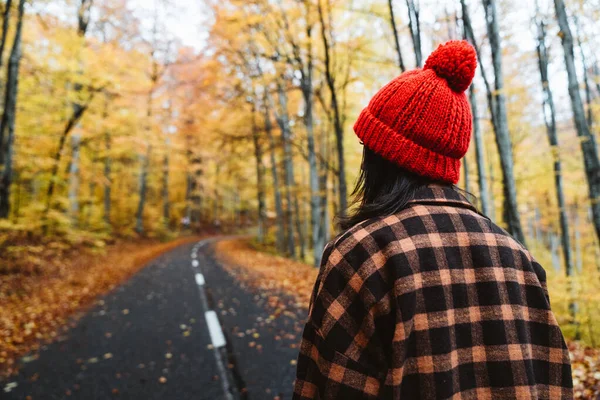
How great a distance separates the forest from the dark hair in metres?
0.53

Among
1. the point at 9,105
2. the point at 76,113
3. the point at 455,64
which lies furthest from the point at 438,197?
the point at 76,113

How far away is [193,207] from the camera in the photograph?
1254 inches

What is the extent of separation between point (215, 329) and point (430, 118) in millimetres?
5218

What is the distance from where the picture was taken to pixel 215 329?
214 inches

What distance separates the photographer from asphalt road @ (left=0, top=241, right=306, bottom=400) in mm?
3725

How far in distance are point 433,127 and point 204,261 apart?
42.9 feet

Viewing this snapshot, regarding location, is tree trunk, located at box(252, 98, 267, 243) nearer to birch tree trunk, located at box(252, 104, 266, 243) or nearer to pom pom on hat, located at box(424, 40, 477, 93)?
birch tree trunk, located at box(252, 104, 266, 243)

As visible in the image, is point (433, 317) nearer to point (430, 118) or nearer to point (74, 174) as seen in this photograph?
point (430, 118)

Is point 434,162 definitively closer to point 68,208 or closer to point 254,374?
point 254,374

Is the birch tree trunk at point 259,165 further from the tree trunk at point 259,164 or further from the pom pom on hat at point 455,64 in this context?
the pom pom on hat at point 455,64

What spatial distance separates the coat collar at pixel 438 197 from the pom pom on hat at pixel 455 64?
1.21 ft

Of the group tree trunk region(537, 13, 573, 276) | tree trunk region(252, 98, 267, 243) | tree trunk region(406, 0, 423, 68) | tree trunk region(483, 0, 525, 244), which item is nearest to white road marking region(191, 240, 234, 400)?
tree trunk region(483, 0, 525, 244)

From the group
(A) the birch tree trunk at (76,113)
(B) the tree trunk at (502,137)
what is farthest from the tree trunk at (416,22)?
(A) the birch tree trunk at (76,113)

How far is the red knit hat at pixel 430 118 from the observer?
1160 mm
